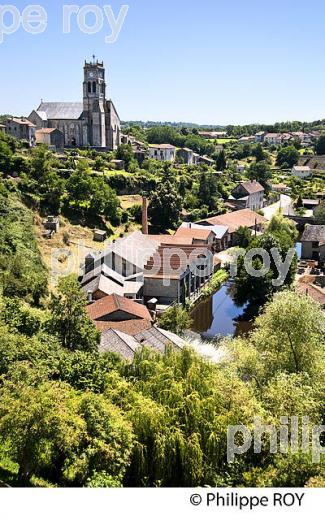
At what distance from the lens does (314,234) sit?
3912 cm

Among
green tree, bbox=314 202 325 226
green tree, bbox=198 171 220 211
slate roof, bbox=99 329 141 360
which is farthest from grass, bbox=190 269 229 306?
green tree, bbox=198 171 220 211

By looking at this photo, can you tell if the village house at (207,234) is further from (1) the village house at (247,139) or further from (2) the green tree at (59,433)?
(1) the village house at (247,139)

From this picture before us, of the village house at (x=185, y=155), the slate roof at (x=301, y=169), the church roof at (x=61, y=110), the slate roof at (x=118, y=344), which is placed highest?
the church roof at (x=61, y=110)

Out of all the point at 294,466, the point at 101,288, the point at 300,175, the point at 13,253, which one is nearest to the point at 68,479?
the point at 294,466

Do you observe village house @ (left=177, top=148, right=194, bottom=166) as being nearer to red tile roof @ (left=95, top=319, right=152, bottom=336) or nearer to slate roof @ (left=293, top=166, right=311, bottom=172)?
slate roof @ (left=293, top=166, right=311, bottom=172)

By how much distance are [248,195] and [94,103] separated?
21.0m

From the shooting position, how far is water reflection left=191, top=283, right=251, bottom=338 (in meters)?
27.3

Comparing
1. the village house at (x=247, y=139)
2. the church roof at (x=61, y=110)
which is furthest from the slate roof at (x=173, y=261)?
the village house at (x=247, y=139)

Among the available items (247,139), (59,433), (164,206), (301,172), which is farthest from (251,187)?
(247,139)

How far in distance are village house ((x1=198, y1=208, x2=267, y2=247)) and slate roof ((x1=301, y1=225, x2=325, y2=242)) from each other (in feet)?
22.5

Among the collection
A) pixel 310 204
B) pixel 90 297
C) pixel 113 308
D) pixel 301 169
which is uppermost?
pixel 301 169

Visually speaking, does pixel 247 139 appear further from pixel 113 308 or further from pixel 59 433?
pixel 59 433

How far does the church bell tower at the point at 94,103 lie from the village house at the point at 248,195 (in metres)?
17.0

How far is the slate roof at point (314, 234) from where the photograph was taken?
3878 centimetres
